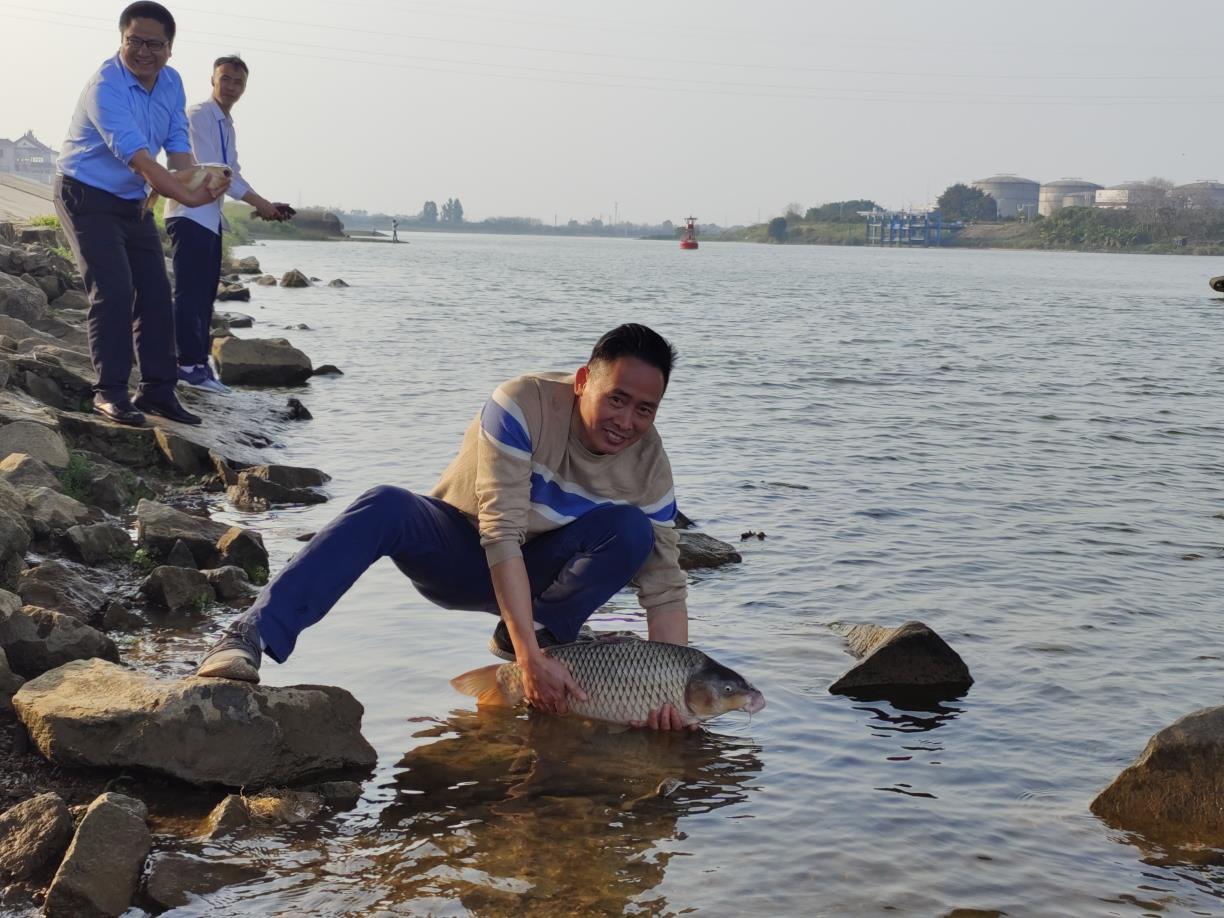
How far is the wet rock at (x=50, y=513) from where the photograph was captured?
7055 millimetres

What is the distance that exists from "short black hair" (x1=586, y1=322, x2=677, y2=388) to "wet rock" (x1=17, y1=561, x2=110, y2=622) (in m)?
2.69

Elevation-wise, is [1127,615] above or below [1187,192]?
below

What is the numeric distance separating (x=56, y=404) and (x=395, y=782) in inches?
242

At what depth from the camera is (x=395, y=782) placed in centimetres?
500

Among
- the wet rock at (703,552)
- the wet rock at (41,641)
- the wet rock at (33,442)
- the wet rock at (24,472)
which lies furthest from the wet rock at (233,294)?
the wet rock at (41,641)

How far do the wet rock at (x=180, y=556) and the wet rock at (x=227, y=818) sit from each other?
117 inches

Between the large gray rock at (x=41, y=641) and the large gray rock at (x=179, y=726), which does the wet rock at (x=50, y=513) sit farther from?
the large gray rock at (x=179, y=726)

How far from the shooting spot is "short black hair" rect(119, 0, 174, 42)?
8.70 metres

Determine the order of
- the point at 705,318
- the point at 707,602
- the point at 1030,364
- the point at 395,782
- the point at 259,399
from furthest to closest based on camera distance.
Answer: the point at 705,318, the point at 1030,364, the point at 259,399, the point at 707,602, the point at 395,782

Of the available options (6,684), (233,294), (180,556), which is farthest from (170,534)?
(233,294)

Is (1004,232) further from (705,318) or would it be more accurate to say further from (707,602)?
(707,602)

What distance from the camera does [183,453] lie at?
Answer: 1003 cm

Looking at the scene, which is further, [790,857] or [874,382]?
[874,382]

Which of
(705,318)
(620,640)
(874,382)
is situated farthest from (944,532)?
(705,318)
